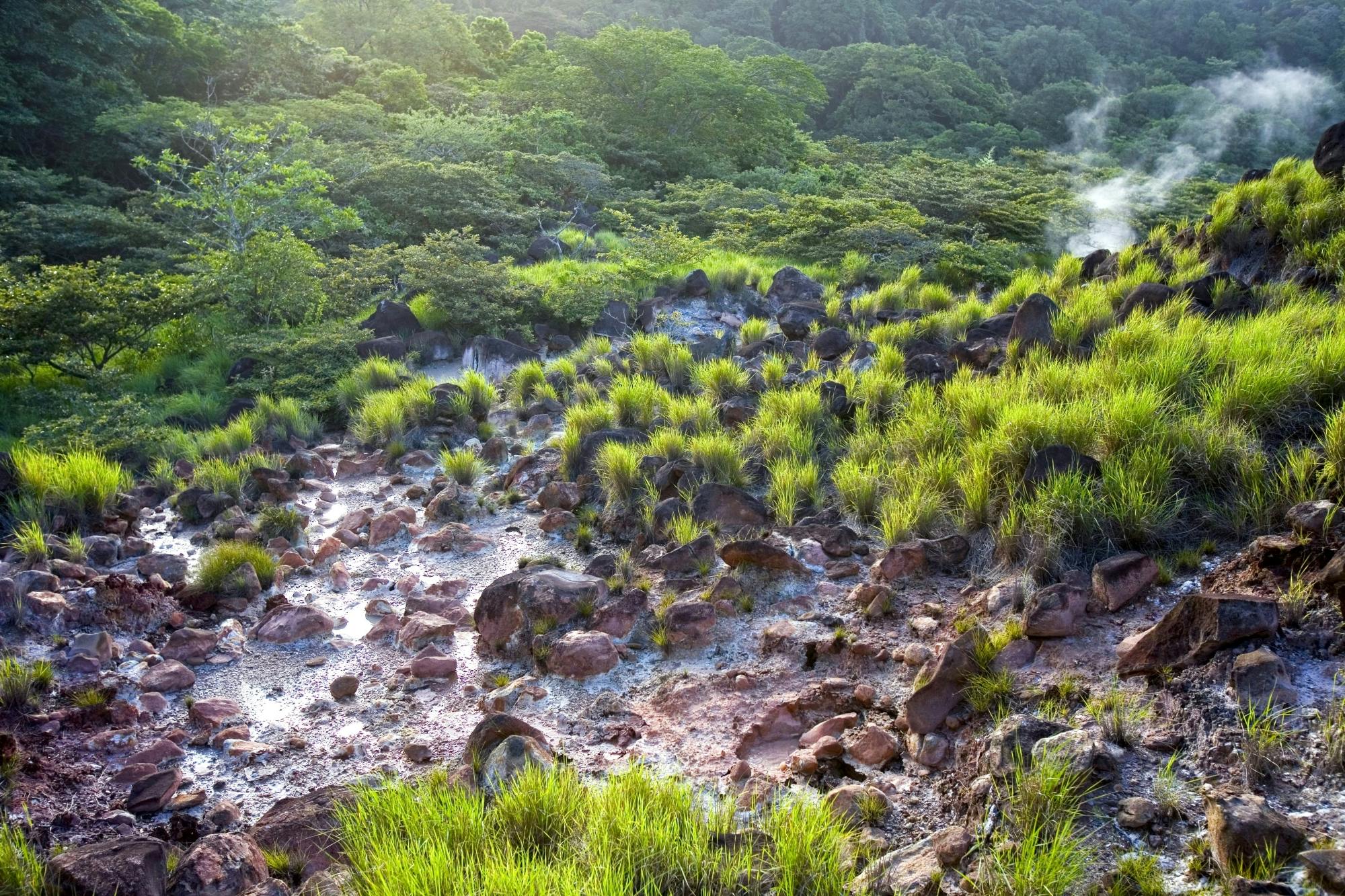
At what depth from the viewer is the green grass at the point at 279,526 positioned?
584 cm

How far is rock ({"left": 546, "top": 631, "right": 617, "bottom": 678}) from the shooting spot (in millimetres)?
4035

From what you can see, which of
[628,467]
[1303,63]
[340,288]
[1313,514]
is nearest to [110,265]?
[340,288]

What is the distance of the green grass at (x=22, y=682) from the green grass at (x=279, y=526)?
1841mm

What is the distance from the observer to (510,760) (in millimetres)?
2949

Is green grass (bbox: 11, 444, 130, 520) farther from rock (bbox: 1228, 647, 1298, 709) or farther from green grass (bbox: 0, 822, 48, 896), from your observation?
rock (bbox: 1228, 647, 1298, 709)

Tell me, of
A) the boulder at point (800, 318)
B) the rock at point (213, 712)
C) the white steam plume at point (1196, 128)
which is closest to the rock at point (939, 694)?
the rock at point (213, 712)

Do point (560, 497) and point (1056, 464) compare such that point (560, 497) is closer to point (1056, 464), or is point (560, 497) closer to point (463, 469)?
point (463, 469)

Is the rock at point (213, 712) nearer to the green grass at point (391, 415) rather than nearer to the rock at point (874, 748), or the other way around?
the rock at point (874, 748)

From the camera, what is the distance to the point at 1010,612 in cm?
364

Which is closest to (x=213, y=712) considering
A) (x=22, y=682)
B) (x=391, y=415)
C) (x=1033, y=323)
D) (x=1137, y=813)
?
(x=22, y=682)

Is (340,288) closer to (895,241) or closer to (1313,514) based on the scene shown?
(895,241)

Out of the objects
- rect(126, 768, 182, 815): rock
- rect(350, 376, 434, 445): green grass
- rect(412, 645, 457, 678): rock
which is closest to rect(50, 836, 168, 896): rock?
rect(126, 768, 182, 815): rock

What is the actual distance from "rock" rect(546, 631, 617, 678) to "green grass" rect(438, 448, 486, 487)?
2816 millimetres

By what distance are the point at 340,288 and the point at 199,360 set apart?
183 cm
